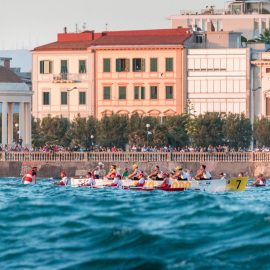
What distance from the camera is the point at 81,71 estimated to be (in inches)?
6102

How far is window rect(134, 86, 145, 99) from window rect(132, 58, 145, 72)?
156 centimetres

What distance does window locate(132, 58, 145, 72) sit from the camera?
153000mm

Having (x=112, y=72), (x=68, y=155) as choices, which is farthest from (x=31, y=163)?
(x=112, y=72)

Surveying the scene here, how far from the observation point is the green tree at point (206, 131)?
140000 millimetres

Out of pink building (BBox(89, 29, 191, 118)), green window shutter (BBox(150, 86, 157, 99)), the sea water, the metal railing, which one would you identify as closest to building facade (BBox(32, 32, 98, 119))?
pink building (BBox(89, 29, 191, 118))

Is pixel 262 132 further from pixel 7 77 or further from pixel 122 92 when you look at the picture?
pixel 7 77

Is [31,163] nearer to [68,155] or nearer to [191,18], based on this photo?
[68,155]

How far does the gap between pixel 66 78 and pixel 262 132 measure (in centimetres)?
2048

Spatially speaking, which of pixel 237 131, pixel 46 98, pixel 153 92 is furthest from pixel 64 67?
pixel 237 131

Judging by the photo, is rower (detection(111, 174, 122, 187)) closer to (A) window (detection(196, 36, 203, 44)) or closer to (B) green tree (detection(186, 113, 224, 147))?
(B) green tree (detection(186, 113, 224, 147))

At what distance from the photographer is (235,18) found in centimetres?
18975

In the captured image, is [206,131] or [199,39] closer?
[206,131]

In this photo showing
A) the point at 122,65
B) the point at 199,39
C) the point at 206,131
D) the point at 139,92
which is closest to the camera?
the point at 206,131

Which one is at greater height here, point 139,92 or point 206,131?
point 139,92
